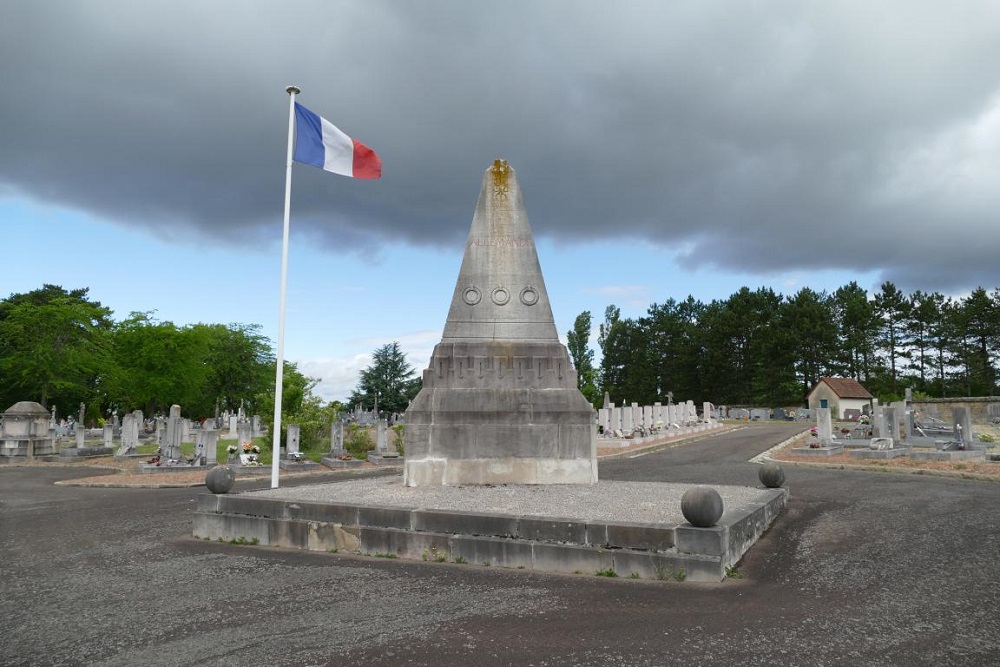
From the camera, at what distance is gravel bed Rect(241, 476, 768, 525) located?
7633mm

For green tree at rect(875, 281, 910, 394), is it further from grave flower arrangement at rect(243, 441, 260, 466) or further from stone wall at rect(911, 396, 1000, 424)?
grave flower arrangement at rect(243, 441, 260, 466)

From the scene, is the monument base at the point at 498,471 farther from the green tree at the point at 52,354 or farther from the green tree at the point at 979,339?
the green tree at the point at 979,339

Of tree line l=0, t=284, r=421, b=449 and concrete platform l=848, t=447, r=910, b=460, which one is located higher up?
tree line l=0, t=284, r=421, b=449

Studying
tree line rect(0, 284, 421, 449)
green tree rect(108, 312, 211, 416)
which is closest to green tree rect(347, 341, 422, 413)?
tree line rect(0, 284, 421, 449)

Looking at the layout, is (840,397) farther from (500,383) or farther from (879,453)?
(500,383)

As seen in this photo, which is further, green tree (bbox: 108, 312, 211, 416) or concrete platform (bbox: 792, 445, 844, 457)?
green tree (bbox: 108, 312, 211, 416)

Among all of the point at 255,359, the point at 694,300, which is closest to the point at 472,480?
the point at 255,359

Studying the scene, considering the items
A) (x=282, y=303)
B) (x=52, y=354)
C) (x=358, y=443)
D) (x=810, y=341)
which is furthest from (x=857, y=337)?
(x=52, y=354)

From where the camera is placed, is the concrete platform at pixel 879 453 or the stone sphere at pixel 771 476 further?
the concrete platform at pixel 879 453

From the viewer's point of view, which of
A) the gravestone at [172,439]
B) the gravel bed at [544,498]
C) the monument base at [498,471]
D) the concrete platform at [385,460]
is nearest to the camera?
the gravel bed at [544,498]

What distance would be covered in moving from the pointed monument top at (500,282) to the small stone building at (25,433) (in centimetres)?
2637

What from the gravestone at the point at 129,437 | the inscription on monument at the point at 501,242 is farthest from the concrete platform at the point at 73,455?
the inscription on monument at the point at 501,242

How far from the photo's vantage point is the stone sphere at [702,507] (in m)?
6.11

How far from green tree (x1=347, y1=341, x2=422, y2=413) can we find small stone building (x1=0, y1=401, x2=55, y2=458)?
90.3 ft
